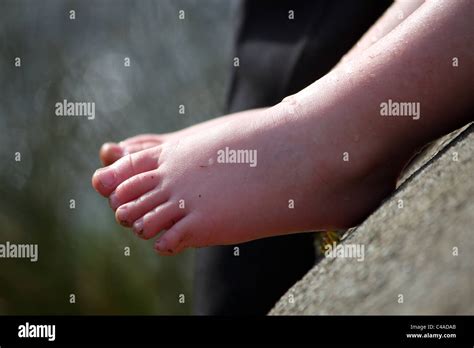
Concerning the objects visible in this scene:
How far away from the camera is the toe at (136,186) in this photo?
92 cm

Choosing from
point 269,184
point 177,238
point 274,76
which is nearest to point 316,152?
point 269,184

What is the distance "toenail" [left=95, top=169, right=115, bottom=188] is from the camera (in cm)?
92

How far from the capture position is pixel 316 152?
838 mm

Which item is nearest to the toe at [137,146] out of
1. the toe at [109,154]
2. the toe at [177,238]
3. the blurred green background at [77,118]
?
the toe at [109,154]

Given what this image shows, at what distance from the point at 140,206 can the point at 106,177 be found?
0.06m

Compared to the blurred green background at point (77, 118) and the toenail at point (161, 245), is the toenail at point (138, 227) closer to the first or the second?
the toenail at point (161, 245)

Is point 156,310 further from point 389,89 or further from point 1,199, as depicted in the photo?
point 389,89

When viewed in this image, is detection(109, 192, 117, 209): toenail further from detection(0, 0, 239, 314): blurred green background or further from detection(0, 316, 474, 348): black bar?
detection(0, 0, 239, 314): blurred green background

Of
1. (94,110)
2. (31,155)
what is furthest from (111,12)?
(31,155)

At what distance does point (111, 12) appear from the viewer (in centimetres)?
327

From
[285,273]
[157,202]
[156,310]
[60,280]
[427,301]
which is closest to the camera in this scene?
[427,301]

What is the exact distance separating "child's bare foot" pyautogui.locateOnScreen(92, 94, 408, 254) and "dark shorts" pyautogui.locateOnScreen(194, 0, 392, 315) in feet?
1.35

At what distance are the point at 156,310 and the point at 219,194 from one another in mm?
2769

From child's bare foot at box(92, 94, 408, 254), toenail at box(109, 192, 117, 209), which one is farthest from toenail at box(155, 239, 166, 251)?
toenail at box(109, 192, 117, 209)
